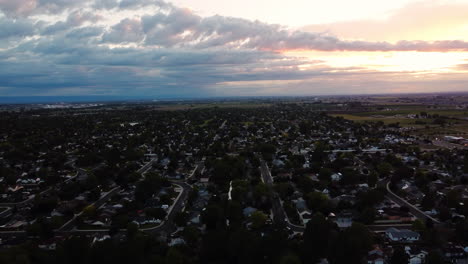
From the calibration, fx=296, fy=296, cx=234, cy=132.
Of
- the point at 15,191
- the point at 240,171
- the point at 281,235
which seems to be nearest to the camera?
the point at 281,235

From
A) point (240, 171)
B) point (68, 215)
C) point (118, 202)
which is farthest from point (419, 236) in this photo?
point (68, 215)

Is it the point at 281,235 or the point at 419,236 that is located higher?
the point at 281,235

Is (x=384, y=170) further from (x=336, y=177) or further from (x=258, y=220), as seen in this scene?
(x=258, y=220)

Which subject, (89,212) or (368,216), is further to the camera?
(89,212)

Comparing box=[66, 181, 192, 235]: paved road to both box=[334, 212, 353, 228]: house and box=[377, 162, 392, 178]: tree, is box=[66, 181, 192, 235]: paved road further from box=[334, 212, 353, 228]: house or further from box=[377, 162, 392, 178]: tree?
box=[377, 162, 392, 178]: tree

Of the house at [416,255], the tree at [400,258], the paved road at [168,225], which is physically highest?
the tree at [400,258]

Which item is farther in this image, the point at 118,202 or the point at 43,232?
the point at 118,202

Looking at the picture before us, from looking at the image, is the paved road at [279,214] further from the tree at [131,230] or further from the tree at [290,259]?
the tree at [131,230]

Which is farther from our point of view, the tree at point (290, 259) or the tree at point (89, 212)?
the tree at point (89, 212)

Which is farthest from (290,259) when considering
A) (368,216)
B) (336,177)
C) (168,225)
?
(336,177)

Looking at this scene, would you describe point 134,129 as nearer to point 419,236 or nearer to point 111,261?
point 111,261

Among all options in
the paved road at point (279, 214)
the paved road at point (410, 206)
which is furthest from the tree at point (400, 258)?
the paved road at point (410, 206)
